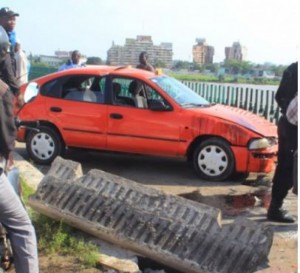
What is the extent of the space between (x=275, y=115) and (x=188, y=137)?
14.7 ft

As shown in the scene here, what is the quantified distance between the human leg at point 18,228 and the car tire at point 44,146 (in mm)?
5244

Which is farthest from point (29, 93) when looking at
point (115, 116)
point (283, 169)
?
point (115, 116)

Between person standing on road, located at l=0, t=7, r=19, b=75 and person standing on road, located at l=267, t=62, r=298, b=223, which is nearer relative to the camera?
person standing on road, located at l=267, t=62, r=298, b=223

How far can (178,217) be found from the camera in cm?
479

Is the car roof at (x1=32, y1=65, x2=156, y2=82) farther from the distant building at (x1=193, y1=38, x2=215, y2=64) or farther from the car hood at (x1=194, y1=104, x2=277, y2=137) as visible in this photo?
the distant building at (x1=193, y1=38, x2=215, y2=64)

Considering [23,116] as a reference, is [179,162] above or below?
below

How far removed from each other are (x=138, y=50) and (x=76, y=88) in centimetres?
1400

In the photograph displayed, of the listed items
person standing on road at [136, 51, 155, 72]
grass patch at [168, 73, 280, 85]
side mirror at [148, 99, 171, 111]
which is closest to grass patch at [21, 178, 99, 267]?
side mirror at [148, 99, 171, 111]

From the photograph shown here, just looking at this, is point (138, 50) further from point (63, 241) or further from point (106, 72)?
point (63, 241)

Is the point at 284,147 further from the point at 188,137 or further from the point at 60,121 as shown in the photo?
the point at 60,121

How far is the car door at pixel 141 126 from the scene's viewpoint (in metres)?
7.92

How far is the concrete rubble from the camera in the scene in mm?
4430

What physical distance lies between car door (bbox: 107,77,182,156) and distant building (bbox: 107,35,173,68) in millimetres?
13997

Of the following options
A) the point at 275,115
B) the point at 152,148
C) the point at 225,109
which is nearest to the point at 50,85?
the point at 152,148
